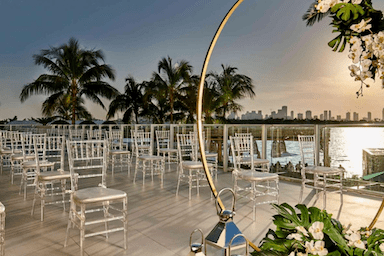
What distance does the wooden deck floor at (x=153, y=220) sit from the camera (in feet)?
9.06

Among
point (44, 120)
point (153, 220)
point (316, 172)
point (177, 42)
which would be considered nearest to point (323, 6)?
point (153, 220)

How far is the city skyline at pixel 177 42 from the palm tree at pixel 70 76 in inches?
16.9

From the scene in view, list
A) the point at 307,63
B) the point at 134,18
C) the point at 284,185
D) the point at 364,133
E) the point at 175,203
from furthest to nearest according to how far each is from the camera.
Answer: the point at 134,18 → the point at 307,63 → the point at 284,185 → the point at 364,133 → the point at 175,203

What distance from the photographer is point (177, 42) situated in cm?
1330

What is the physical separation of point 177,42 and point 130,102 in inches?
161

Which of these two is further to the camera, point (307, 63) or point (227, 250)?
point (307, 63)

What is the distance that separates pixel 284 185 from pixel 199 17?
27.9 feet

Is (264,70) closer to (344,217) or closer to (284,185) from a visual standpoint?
(284,185)

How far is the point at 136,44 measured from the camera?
1361 cm

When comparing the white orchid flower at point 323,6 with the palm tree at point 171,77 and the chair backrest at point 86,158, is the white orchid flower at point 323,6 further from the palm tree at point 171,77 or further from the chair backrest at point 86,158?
the palm tree at point 171,77

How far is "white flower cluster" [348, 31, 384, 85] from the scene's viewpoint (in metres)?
1.12

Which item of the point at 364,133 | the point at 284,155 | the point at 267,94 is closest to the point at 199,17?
the point at 267,94

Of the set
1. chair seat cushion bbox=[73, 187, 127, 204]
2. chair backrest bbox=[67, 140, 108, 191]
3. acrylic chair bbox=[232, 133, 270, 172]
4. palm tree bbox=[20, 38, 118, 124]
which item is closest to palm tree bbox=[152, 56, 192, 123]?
palm tree bbox=[20, 38, 118, 124]

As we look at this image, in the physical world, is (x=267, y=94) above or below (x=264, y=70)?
below
